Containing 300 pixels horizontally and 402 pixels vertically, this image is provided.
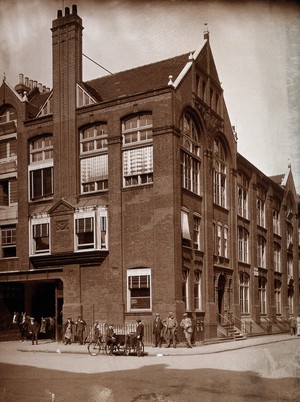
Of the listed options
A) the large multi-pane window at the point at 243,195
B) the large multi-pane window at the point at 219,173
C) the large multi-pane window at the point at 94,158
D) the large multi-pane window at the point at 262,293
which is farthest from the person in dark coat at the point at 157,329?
the large multi-pane window at the point at 243,195

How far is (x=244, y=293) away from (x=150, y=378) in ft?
51.4

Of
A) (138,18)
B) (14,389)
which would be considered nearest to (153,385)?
(14,389)

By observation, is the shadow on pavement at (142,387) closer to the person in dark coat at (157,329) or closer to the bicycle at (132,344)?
the bicycle at (132,344)

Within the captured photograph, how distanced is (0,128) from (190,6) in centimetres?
1106

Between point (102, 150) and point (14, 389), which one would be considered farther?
point (102, 150)

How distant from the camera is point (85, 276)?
22.3 meters

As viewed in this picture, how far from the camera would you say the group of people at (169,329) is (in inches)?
821

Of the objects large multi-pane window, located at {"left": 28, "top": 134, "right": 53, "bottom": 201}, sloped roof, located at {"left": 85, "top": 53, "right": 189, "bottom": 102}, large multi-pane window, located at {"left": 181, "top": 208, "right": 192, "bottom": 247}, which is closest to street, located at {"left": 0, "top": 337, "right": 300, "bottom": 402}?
large multi-pane window, located at {"left": 28, "top": 134, "right": 53, "bottom": 201}

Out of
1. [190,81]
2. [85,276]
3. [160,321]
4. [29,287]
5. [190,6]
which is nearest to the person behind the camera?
[190,6]

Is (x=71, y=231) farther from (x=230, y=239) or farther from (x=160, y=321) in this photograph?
(x=230, y=239)

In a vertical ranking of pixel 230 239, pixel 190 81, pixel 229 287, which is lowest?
pixel 229 287

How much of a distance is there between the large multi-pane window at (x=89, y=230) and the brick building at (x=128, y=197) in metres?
0.04

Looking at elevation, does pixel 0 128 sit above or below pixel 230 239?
above

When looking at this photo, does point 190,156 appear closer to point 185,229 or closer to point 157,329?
point 185,229
